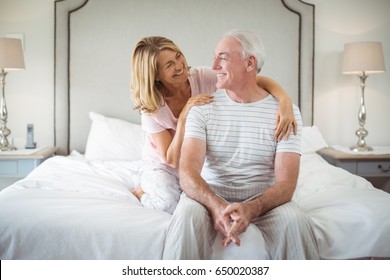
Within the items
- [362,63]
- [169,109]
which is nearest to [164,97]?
[169,109]

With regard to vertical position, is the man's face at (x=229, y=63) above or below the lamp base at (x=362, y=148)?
above

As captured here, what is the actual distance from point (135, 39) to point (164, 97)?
1.61 feet

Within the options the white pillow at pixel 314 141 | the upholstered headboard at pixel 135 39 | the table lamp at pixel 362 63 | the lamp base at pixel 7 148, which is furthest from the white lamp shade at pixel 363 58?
the lamp base at pixel 7 148

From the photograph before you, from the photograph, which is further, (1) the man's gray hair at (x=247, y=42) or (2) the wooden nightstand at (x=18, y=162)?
(2) the wooden nightstand at (x=18, y=162)

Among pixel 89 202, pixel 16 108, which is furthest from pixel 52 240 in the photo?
pixel 16 108

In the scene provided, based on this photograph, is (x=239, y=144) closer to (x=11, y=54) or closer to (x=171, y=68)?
(x=171, y=68)

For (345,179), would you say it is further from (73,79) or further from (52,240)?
(73,79)

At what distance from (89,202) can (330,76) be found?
1091 mm

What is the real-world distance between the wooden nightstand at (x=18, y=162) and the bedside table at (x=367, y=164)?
1.16 metres

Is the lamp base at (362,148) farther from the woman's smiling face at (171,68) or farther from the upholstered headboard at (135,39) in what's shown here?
the woman's smiling face at (171,68)

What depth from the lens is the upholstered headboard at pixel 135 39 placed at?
165 centimetres

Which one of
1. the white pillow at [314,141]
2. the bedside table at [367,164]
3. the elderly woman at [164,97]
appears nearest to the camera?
the elderly woman at [164,97]

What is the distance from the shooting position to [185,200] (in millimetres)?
1105

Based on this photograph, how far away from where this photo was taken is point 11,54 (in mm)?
1799
